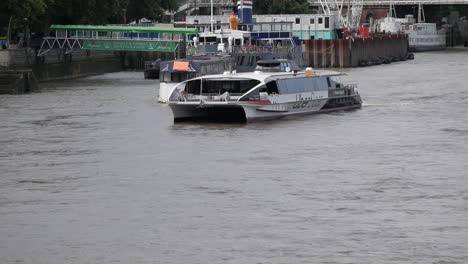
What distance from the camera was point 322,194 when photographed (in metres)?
31.6

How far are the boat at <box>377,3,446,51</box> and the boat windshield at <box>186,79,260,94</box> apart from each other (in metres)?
80.7

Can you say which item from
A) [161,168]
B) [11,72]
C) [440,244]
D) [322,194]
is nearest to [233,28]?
[11,72]

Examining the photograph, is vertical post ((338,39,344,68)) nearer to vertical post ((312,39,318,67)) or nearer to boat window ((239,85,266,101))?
vertical post ((312,39,318,67))

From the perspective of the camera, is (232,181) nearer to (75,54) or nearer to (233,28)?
(233,28)

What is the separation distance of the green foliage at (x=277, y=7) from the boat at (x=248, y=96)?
7024 centimetres

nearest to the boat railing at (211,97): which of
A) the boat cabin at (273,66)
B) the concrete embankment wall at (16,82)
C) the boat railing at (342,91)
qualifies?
the boat cabin at (273,66)

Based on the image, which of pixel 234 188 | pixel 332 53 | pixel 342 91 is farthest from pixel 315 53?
pixel 234 188

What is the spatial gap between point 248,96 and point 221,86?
5.65ft

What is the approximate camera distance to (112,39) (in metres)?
89.2

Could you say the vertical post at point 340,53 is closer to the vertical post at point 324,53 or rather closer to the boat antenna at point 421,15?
the vertical post at point 324,53

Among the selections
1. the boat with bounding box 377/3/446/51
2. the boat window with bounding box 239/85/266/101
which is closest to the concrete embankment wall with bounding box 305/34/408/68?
the boat with bounding box 377/3/446/51

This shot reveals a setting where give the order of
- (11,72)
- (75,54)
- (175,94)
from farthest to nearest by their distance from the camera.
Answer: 1. (75,54)
2. (11,72)
3. (175,94)

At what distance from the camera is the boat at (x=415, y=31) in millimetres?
130875

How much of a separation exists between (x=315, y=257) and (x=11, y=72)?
4536 cm
